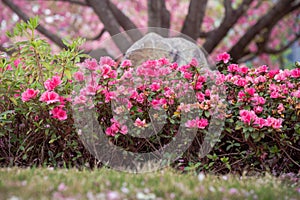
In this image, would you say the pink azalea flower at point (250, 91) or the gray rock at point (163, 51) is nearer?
the pink azalea flower at point (250, 91)

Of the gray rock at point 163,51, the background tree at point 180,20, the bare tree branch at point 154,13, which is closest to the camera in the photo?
the gray rock at point 163,51

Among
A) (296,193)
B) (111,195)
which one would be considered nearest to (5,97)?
(111,195)

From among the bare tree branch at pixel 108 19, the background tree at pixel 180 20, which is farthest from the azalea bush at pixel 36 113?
the bare tree branch at pixel 108 19

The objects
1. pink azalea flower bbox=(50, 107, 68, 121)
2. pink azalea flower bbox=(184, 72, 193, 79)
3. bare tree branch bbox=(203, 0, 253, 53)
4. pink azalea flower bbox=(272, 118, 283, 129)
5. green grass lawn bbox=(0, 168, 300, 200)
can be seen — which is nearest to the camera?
green grass lawn bbox=(0, 168, 300, 200)

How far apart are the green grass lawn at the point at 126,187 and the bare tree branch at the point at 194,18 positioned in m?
5.00

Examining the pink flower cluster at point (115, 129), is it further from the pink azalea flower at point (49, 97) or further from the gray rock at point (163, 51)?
the gray rock at point (163, 51)

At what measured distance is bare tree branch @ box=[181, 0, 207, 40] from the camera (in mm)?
7297

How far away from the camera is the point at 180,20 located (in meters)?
12.5

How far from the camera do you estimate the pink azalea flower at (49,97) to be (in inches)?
125

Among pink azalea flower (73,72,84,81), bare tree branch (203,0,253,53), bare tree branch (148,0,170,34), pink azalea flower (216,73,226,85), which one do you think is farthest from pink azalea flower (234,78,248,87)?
bare tree branch (203,0,253,53)

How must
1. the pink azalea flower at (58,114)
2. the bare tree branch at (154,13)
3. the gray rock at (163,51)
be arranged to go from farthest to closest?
the bare tree branch at (154,13) < the gray rock at (163,51) < the pink azalea flower at (58,114)

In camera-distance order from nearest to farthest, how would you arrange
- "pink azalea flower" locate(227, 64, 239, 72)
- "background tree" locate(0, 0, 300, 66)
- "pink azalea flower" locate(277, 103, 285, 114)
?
"pink azalea flower" locate(277, 103, 285, 114) < "pink azalea flower" locate(227, 64, 239, 72) < "background tree" locate(0, 0, 300, 66)

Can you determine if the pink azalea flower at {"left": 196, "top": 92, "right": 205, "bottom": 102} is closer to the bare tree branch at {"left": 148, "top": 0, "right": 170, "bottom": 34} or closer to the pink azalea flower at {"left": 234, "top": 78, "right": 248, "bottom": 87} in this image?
the pink azalea flower at {"left": 234, "top": 78, "right": 248, "bottom": 87}

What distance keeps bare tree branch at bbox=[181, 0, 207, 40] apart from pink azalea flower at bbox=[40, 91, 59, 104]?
15.1ft
